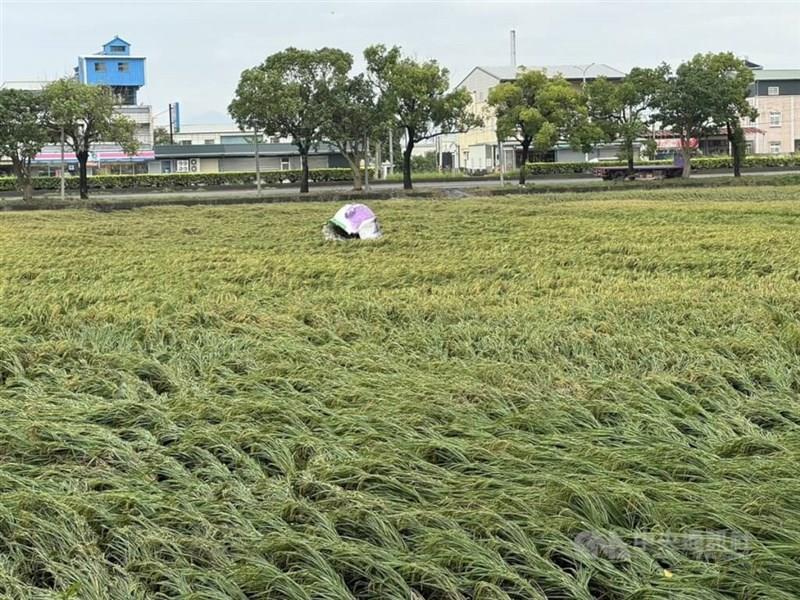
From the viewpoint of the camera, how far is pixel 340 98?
23.5 meters

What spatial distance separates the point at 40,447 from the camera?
3121 mm

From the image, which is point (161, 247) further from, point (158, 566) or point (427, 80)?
point (427, 80)

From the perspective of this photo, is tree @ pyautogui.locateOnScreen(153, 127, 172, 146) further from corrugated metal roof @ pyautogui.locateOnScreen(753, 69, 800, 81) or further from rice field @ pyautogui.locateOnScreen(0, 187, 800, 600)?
rice field @ pyautogui.locateOnScreen(0, 187, 800, 600)

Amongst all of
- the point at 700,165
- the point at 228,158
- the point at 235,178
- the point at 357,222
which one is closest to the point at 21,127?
the point at 235,178

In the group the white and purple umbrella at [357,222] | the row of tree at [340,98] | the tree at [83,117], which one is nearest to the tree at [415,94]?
the row of tree at [340,98]

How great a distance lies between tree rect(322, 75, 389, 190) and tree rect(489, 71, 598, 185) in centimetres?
357

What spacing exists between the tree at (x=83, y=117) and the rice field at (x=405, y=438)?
17.0 m

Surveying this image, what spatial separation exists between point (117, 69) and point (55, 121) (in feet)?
58.1

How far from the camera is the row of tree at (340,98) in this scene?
900 inches

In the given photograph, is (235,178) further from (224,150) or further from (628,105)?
(628,105)

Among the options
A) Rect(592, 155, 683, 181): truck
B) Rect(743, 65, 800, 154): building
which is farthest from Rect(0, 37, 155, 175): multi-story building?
Rect(743, 65, 800, 154): building

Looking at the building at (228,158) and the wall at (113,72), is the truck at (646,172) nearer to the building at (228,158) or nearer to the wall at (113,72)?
the building at (228,158)

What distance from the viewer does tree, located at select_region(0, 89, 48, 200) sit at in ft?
72.5

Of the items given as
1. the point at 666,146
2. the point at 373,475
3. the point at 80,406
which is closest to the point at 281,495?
the point at 373,475
